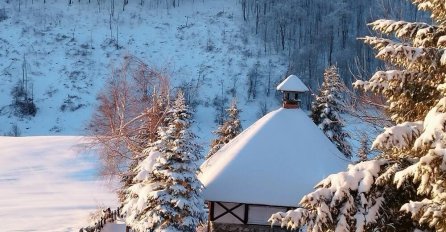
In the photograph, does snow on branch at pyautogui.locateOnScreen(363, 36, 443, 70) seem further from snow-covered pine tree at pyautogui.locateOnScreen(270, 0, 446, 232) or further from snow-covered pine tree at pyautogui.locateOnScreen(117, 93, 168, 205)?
snow-covered pine tree at pyautogui.locateOnScreen(117, 93, 168, 205)

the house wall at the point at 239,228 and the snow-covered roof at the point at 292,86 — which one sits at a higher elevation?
the snow-covered roof at the point at 292,86

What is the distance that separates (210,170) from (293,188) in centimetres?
282

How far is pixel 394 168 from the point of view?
20.1ft

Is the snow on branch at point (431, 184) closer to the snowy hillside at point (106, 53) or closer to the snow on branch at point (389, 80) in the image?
the snow on branch at point (389, 80)

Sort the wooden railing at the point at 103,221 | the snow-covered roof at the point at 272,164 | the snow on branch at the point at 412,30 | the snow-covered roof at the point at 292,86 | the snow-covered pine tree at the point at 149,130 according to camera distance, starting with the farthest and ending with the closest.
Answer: the snow-covered pine tree at the point at 149,130 < the wooden railing at the point at 103,221 < the snow-covered roof at the point at 292,86 < the snow-covered roof at the point at 272,164 < the snow on branch at the point at 412,30

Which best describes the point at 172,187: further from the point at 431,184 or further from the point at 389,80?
the point at 431,184

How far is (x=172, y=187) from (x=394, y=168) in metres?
8.80

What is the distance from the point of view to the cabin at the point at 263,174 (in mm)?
14688

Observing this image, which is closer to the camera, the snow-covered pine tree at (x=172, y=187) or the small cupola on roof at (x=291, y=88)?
the snow-covered pine tree at (x=172, y=187)

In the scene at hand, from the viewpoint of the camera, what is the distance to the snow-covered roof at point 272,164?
14.7 m

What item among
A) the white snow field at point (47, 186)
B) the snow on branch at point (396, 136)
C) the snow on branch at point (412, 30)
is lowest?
the white snow field at point (47, 186)

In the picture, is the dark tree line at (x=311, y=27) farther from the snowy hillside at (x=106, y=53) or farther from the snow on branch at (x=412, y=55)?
the snow on branch at (x=412, y=55)

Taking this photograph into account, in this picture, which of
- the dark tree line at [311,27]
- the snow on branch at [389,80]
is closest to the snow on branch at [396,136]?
the snow on branch at [389,80]

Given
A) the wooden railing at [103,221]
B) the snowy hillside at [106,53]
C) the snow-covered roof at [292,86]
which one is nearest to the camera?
the snow-covered roof at [292,86]
